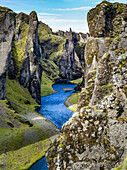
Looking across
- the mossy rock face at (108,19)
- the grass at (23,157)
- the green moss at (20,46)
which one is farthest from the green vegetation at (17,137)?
the green moss at (20,46)

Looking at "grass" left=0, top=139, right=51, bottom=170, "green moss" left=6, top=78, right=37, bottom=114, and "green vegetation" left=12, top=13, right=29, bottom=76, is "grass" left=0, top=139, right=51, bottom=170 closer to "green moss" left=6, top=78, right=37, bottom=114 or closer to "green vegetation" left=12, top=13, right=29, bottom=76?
"green moss" left=6, top=78, right=37, bottom=114

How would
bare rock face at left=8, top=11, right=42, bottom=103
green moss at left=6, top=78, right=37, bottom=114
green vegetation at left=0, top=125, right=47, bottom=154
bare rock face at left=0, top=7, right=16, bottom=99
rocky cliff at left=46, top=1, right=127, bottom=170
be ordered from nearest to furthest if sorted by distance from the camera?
1. rocky cliff at left=46, top=1, right=127, bottom=170
2. green vegetation at left=0, top=125, right=47, bottom=154
3. bare rock face at left=0, top=7, right=16, bottom=99
4. green moss at left=6, top=78, right=37, bottom=114
5. bare rock face at left=8, top=11, right=42, bottom=103

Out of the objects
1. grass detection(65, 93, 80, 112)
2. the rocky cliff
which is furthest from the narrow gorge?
grass detection(65, 93, 80, 112)

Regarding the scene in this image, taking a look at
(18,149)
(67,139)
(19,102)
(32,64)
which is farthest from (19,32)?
(67,139)

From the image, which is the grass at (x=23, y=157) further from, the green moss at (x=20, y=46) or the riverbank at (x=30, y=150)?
the green moss at (x=20, y=46)

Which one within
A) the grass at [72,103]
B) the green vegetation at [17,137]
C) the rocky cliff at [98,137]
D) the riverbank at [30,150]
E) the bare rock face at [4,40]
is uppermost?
the bare rock face at [4,40]

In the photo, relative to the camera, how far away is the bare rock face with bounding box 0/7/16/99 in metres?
66.0

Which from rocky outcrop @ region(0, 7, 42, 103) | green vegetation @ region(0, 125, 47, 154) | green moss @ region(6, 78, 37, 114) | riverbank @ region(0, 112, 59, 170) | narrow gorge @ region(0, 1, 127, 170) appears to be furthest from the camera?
rocky outcrop @ region(0, 7, 42, 103)

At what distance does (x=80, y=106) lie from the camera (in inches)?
1234

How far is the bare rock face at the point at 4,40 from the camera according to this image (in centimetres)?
6596

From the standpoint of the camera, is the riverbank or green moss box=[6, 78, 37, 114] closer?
the riverbank

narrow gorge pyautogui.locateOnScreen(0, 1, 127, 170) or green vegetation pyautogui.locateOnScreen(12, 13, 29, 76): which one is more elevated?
green vegetation pyautogui.locateOnScreen(12, 13, 29, 76)

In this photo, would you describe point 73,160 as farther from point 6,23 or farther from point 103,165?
point 6,23

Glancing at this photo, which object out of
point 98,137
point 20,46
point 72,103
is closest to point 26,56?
point 20,46
